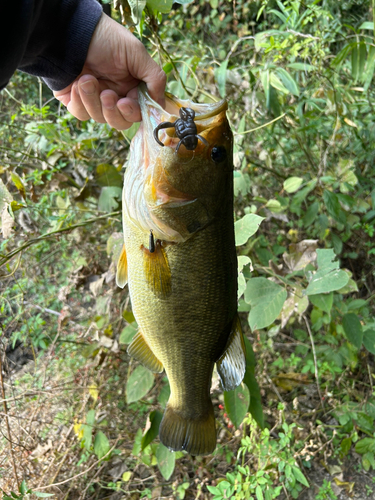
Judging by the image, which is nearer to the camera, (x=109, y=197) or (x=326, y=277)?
(x=326, y=277)

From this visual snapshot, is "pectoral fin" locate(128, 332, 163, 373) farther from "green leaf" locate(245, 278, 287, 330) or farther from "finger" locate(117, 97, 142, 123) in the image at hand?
"finger" locate(117, 97, 142, 123)

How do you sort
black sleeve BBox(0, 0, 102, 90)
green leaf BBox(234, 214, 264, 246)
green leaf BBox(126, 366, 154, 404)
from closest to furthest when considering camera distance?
black sleeve BBox(0, 0, 102, 90)
green leaf BBox(234, 214, 264, 246)
green leaf BBox(126, 366, 154, 404)

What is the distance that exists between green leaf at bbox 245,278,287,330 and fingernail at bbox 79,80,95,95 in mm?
1011

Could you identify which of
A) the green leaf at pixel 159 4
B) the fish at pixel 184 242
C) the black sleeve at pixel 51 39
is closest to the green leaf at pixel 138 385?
the fish at pixel 184 242

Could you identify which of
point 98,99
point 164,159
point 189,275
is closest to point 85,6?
point 98,99

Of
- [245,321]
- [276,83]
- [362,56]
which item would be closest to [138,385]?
[245,321]

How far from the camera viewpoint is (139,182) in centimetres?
124

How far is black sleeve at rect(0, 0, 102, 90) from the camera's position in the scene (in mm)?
1038

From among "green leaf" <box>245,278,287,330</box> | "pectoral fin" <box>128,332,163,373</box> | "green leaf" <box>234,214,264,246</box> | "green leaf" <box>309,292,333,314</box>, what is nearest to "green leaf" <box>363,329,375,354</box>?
"green leaf" <box>309,292,333,314</box>

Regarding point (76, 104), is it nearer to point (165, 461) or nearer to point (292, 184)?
point (292, 184)

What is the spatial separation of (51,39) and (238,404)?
1621 millimetres

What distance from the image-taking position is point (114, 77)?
134cm

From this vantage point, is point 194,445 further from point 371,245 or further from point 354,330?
point 371,245

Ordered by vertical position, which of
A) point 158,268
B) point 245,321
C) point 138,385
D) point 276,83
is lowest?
point 245,321
